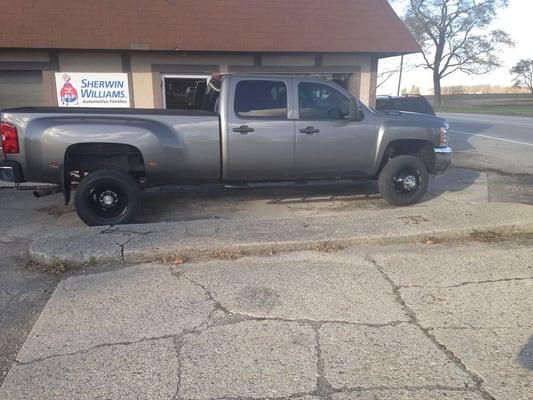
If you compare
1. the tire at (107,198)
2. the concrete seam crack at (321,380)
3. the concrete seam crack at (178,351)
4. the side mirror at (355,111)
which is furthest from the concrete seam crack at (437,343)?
the tire at (107,198)

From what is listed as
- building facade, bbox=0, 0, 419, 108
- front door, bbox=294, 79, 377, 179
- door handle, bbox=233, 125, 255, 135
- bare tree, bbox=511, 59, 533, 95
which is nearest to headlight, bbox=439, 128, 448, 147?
front door, bbox=294, 79, 377, 179

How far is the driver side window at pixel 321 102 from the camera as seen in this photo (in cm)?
673

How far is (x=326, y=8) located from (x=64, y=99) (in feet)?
23.0

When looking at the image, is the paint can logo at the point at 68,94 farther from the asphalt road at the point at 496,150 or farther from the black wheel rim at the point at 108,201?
the asphalt road at the point at 496,150

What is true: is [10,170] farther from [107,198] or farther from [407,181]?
[407,181]

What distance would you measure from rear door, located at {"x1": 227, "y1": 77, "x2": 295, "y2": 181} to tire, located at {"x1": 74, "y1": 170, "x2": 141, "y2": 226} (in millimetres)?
1420

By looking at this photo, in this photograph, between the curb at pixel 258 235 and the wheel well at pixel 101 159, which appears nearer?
the curb at pixel 258 235

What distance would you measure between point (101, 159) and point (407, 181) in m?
4.67

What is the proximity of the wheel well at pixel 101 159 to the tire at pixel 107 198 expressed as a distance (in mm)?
318

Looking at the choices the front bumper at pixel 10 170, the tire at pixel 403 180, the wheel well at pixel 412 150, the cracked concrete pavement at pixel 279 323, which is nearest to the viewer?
the cracked concrete pavement at pixel 279 323

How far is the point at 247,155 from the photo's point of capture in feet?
21.3

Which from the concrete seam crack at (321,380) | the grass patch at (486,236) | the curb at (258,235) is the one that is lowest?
the concrete seam crack at (321,380)

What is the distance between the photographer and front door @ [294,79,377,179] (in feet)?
21.9

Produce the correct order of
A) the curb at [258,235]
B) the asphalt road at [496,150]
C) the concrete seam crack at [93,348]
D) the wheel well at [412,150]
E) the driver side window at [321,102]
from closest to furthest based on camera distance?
1. the concrete seam crack at [93,348]
2. the curb at [258,235]
3. the driver side window at [321,102]
4. the wheel well at [412,150]
5. the asphalt road at [496,150]
